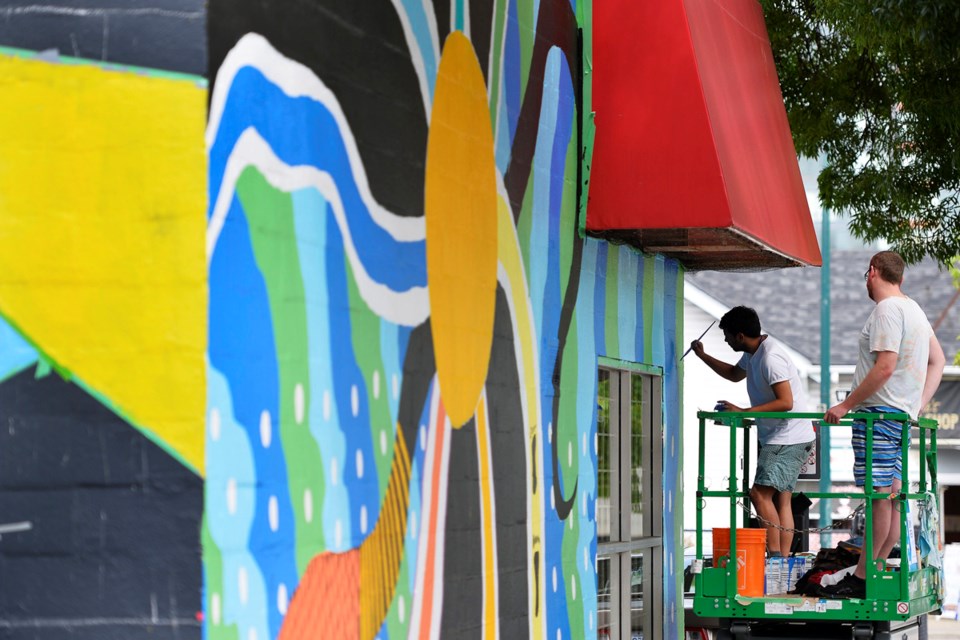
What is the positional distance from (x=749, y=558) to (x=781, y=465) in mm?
787

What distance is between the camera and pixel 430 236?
6789 millimetres

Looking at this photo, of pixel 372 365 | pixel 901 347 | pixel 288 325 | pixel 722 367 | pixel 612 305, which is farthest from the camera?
pixel 722 367

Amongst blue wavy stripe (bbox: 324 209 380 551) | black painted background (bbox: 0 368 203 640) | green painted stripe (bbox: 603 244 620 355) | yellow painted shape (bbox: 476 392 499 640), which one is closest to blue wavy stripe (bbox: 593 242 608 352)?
green painted stripe (bbox: 603 244 620 355)

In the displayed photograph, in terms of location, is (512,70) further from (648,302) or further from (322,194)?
(648,302)

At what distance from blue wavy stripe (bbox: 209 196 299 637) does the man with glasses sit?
465 cm

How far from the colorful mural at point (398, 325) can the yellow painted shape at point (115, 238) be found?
10cm

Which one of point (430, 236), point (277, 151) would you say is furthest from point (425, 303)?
point (277, 151)

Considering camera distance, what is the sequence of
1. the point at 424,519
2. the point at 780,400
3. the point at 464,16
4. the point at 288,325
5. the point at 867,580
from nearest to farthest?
the point at 288,325 < the point at 424,519 < the point at 464,16 < the point at 867,580 < the point at 780,400

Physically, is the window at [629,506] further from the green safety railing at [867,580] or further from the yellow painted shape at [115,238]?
the yellow painted shape at [115,238]

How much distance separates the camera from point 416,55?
21.9 feet

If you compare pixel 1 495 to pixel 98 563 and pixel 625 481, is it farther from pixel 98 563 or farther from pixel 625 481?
pixel 625 481

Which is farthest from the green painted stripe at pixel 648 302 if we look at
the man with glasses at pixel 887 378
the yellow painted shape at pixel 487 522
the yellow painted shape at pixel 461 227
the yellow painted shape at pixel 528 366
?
the yellow painted shape at pixel 487 522

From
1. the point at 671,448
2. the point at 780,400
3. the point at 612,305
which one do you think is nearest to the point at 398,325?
the point at 612,305

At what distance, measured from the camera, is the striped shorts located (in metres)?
9.30
